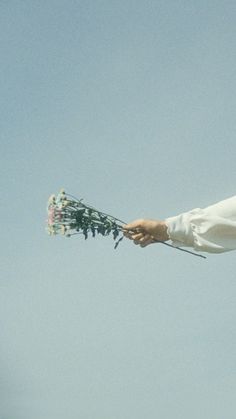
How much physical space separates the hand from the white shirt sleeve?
0.23ft

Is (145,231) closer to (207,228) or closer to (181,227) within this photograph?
(181,227)


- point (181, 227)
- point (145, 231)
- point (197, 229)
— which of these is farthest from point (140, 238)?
point (197, 229)

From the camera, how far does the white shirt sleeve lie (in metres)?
5.96

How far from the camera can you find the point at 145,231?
19.5ft

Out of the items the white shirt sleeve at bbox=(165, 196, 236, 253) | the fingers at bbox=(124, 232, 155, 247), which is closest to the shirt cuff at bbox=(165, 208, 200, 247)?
A: the white shirt sleeve at bbox=(165, 196, 236, 253)

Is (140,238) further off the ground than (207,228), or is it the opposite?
(207,228)

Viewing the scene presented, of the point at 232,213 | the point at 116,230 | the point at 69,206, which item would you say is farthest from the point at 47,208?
the point at 232,213

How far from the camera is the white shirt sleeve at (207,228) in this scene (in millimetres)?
5957

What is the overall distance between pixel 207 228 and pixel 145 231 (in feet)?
1.58

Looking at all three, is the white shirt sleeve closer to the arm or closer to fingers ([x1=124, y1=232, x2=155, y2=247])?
the arm

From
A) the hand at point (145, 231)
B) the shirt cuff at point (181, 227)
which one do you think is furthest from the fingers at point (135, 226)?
the shirt cuff at point (181, 227)

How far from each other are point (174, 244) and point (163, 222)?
0.71 feet

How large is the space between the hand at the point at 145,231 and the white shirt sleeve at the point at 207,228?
0.23 ft

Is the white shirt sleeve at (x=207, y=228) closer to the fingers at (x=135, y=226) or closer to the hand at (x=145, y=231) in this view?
the hand at (x=145, y=231)
